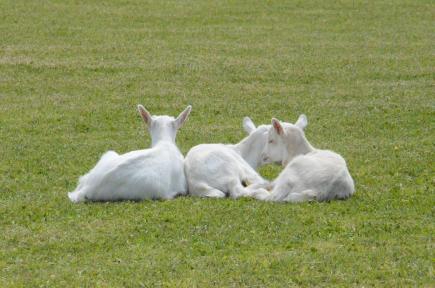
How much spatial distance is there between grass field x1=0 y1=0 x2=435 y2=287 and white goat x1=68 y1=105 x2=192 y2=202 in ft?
0.58

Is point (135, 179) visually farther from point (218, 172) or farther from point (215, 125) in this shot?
point (215, 125)

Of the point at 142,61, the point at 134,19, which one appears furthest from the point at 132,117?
the point at 134,19

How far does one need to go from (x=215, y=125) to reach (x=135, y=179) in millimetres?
5115

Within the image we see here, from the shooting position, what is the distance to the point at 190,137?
14992 millimetres

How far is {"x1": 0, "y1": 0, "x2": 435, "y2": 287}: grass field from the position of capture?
8.85 meters

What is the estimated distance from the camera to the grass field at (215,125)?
8.85 meters

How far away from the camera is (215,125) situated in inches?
628

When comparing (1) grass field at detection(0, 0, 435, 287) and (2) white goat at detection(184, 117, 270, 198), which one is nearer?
(1) grass field at detection(0, 0, 435, 287)

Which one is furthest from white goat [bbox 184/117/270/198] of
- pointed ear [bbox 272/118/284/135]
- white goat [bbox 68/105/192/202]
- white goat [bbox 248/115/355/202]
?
pointed ear [bbox 272/118/284/135]

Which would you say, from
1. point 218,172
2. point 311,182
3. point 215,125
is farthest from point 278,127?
point 215,125

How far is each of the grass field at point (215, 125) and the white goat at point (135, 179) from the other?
6.9 inches

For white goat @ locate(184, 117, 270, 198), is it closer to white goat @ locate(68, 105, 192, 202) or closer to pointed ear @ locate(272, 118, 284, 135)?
white goat @ locate(68, 105, 192, 202)

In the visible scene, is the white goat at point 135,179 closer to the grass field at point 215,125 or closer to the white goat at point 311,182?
the grass field at point 215,125

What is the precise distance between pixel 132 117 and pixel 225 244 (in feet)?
24.9
